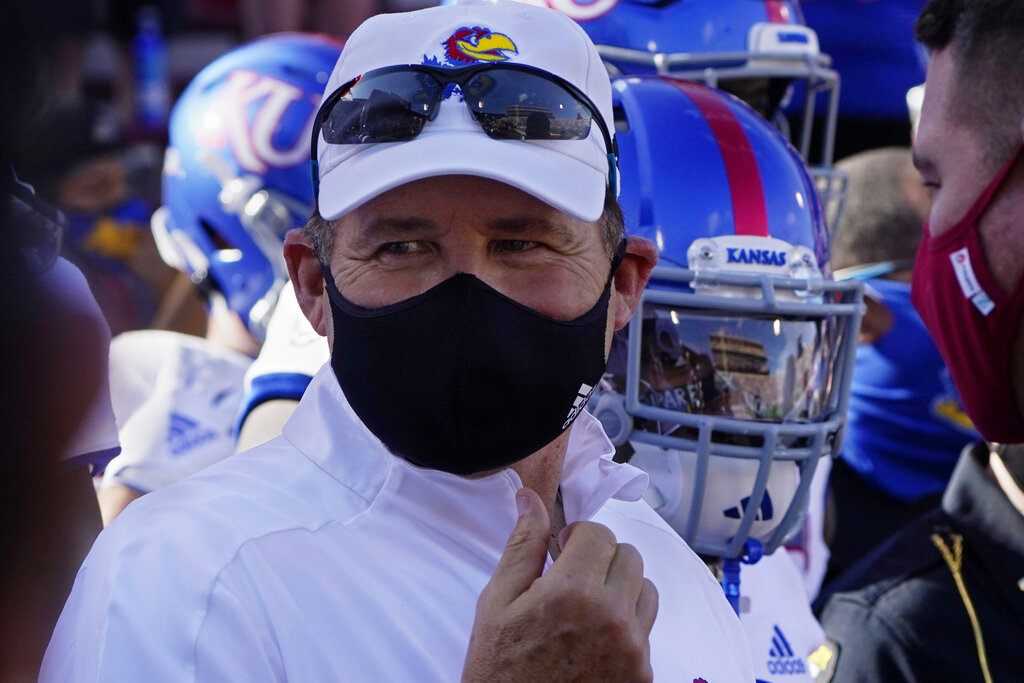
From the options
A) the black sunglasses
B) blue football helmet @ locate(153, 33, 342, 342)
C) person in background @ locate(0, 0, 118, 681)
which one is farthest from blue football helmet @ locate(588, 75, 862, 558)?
blue football helmet @ locate(153, 33, 342, 342)

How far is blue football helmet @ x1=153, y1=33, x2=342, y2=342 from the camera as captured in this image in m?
3.33

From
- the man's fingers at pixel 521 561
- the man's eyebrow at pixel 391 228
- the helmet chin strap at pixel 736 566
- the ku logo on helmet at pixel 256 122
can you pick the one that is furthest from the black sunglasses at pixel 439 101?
the ku logo on helmet at pixel 256 122

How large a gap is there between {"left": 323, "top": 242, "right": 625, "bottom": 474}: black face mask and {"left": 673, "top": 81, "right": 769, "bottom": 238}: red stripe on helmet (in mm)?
824

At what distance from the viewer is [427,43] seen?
4.99 feet

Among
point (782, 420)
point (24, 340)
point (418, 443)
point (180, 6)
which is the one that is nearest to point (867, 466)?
point (782, 420)

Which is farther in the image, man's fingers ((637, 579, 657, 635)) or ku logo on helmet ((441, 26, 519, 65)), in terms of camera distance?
ku logo on helmet ((441, 26, 519, 65))

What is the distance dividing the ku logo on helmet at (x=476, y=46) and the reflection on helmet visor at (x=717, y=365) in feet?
2.37

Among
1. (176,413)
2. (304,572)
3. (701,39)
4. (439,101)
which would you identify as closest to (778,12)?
(701,39)

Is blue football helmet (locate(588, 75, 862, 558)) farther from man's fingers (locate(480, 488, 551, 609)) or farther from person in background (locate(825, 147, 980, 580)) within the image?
person in background (locate(825, 147, 980, 580))

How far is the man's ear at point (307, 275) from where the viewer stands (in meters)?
1.62

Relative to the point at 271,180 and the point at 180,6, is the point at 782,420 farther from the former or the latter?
the point at 180,6

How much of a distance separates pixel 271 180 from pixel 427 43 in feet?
6.54

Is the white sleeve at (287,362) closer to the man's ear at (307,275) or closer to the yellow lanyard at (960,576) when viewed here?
the man's ear at (307,275)

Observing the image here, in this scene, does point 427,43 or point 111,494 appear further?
point 111,494
